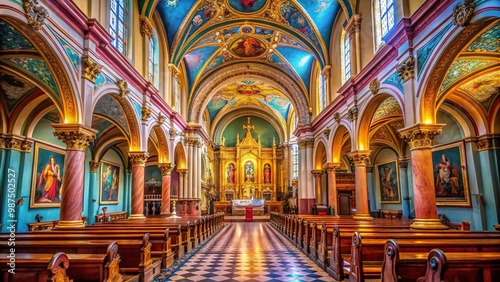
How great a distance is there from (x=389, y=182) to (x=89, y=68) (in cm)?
1935

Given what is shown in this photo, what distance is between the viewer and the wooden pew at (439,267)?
11.9ft

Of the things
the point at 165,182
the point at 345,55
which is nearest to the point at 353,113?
the point at 345,55

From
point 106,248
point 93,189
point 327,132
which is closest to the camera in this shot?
point 106,248

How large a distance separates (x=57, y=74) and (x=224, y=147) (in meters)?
32.0

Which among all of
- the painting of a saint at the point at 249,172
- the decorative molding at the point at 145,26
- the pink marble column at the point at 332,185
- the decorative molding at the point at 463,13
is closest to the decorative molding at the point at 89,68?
the decorative molding at the point at 145,26

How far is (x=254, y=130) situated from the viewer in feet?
138

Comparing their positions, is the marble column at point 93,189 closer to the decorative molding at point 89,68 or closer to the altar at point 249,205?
the decorative molding at point 89,68

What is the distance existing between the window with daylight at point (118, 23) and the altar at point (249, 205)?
22.2 metres

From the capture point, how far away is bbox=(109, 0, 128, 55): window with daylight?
1316 cm

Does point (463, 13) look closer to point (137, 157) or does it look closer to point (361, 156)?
point (361, 156)

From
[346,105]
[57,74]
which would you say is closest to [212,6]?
[346,105]

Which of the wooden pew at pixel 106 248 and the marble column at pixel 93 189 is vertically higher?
the marble column at pixel 93 189

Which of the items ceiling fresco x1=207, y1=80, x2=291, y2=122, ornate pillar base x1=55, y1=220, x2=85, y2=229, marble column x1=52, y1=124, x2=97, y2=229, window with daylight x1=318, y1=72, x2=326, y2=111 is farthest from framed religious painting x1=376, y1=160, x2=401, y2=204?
ornate pillar base x1=55, y1=220, x2=85, y2=229

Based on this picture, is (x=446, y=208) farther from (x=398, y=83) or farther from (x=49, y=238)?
(x=49, y=238)
